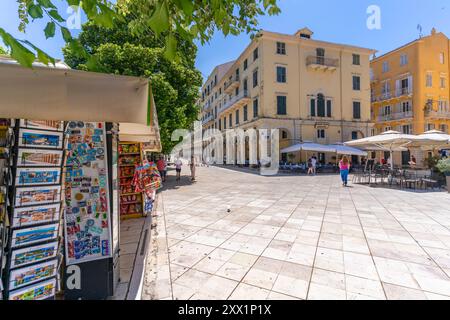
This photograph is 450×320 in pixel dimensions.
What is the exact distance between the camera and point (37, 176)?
7.13 ft

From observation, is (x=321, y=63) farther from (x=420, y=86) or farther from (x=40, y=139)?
(x=40, y=139)

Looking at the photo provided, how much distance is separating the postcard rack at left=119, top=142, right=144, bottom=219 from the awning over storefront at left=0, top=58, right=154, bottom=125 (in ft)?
13.3

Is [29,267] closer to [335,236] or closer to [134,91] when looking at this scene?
[134,91]

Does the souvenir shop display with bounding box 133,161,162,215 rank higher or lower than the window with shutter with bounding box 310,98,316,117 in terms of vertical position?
lower

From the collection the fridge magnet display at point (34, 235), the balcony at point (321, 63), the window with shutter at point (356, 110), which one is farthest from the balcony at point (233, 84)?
the fridge magnet display at point (34, 235)

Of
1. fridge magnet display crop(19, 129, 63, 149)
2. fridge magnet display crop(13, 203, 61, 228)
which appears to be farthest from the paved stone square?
fridge magnet display crop(19, 129, 63, 149)

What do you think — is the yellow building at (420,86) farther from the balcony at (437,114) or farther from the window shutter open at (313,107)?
the window shutter open at (313,107)

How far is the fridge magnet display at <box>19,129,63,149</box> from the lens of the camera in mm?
2082

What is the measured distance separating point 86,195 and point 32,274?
0.84m

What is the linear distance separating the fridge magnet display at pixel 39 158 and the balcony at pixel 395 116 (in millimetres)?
34341

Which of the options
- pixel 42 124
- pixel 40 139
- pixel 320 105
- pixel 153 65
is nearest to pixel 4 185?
pixel 40 139

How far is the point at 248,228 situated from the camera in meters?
4.85

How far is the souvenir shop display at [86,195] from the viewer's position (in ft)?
8.19

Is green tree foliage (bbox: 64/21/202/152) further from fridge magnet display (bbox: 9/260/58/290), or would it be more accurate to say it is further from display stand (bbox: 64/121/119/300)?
fridge magnet display (bbox: 9/260/58/290)
